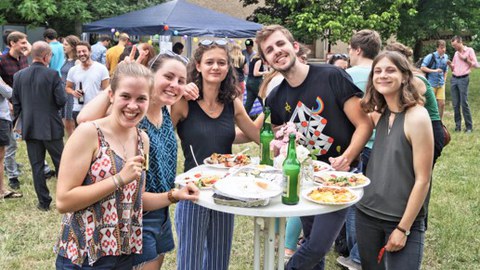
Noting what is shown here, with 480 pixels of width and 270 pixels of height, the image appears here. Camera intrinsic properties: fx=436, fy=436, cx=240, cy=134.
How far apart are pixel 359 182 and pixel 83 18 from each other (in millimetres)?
14005

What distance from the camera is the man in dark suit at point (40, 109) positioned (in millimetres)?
4941

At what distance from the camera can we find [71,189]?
1.78 meters

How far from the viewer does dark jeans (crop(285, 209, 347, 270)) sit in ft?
9.20

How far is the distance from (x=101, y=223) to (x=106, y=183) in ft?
0.68

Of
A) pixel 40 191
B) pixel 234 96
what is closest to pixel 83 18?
pixel 40 191

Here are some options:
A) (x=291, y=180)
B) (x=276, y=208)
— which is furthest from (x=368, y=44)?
(x=276, y=208)

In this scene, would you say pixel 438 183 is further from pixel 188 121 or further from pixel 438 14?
pixel 438 14

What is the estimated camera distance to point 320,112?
2.79 metres

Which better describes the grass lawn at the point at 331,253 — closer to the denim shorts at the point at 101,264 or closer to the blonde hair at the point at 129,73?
the denim shorts at the point at 101,264

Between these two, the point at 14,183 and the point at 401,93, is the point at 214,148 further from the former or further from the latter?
the point at 14,183

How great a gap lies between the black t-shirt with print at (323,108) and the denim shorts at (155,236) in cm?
104

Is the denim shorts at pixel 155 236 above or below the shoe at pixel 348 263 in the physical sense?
above

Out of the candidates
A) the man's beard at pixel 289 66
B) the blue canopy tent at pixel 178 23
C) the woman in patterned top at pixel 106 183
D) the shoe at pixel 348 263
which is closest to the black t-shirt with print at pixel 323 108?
the man's beard at pixel 289 66

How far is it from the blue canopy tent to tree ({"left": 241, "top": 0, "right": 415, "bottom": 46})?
345cm
